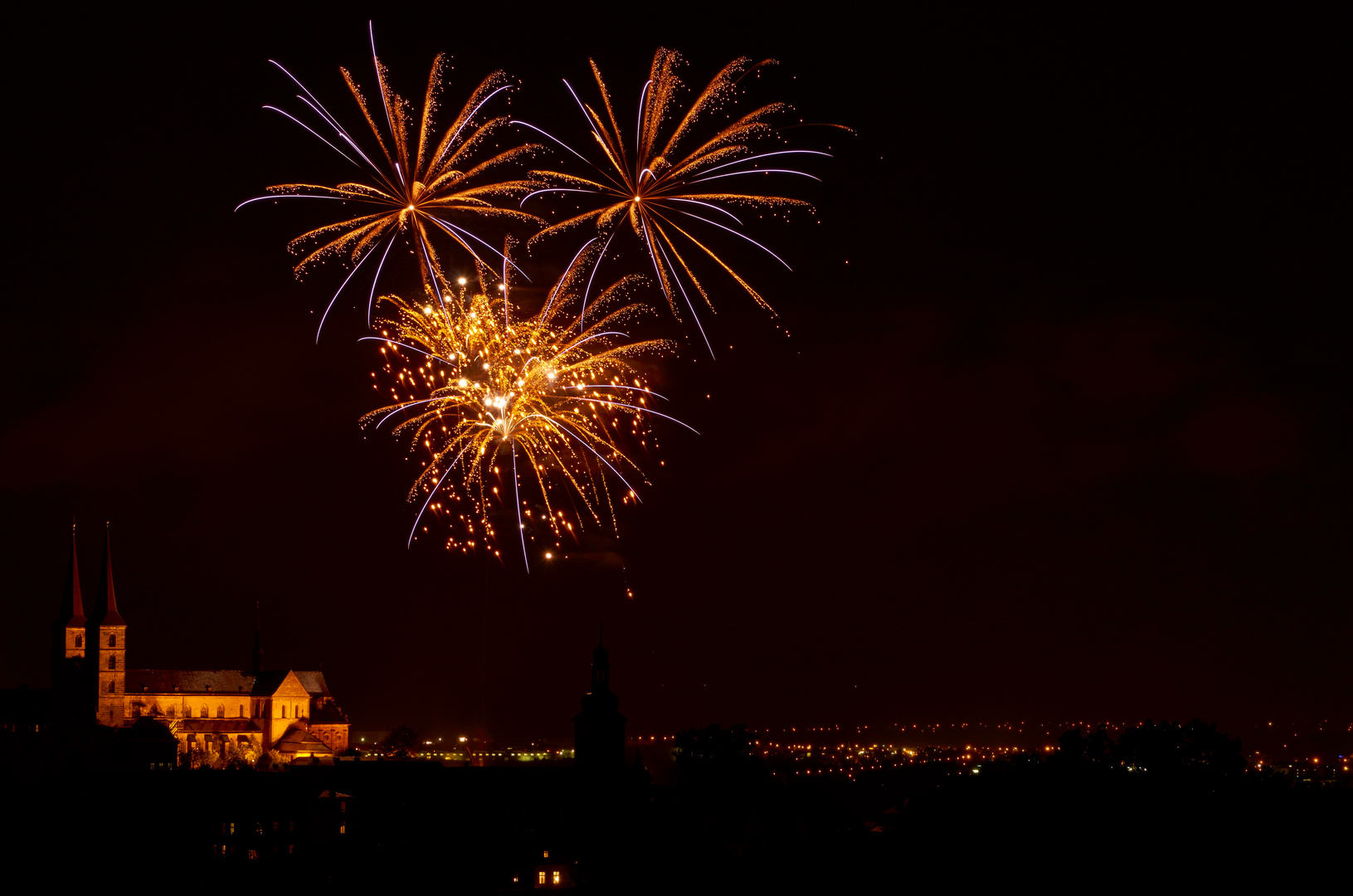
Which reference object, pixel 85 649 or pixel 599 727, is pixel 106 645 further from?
pixel 599 727

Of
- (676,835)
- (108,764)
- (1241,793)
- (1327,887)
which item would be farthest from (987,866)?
(108,764)

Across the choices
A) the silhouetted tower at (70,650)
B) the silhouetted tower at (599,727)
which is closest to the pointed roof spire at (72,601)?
the silhouetted tower at (70,650)

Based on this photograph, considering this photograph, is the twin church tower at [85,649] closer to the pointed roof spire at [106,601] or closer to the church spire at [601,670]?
the pointed roof spire at [106,601]

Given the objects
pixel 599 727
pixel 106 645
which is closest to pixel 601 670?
pixel 599 727

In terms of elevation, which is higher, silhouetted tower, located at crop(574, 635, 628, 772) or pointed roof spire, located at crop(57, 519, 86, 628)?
pointed roof spire, located at crop(57, 519, 86, 628)

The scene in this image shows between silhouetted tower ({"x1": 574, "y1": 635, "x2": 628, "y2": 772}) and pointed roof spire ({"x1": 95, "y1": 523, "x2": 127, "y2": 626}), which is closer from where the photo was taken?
silhouetted tower ({"x1": 574, "y1": 635, "x2": 628, "y2": 772})

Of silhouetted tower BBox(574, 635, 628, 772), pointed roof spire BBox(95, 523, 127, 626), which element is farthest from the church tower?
silhouetted tower BBox(574, 635, 628, 772)

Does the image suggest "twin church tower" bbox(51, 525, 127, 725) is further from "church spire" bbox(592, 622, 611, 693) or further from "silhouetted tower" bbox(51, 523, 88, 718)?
"church spire" bbox(592, 622, 611, 693)
